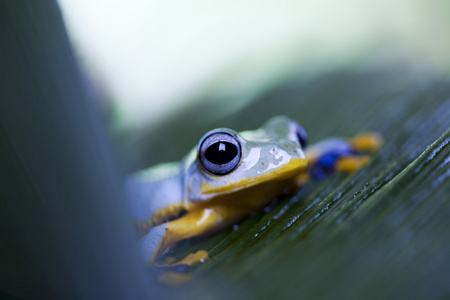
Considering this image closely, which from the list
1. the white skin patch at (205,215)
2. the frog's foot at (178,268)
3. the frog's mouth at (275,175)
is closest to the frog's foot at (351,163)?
the frog's mouth at (275,175)

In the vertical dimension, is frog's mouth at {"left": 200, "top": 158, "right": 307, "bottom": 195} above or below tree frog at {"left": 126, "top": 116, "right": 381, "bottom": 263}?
below

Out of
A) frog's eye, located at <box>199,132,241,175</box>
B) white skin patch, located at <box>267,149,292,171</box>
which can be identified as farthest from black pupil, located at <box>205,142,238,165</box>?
white skin patch, located at <box>267,149,292,171</box>

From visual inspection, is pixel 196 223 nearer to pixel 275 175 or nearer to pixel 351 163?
pixel 275 175

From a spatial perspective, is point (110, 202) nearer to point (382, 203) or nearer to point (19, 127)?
point (19, 127)

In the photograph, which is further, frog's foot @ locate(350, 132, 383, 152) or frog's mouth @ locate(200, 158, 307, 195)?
frog's foot @ locate(350, 132, 383, 152)

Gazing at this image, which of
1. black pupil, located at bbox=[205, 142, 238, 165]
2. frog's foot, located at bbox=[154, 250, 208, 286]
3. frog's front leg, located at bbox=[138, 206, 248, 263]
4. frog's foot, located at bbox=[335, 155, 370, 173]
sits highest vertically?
black pupil, located at bbox=[205, 142, 238, 165]

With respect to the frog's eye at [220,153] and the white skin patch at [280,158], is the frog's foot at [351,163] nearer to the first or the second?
the white skin patch at [280,158]

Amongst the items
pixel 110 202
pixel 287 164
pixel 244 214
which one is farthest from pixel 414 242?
pixel 244 214

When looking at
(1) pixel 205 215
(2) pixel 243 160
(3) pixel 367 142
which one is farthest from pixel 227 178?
(3) pixel 367 142

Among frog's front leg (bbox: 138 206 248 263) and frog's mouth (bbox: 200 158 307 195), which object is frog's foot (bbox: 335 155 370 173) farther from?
frog's front leg (bbox: 138 206 248 263)
